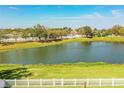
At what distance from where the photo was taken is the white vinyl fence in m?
14.4

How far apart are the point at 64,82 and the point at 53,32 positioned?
2.53 m

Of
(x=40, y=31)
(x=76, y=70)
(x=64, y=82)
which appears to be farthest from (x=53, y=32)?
(x=64, y=82)

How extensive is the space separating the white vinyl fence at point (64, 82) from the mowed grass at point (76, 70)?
0.40 meters

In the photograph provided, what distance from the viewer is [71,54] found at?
15.6m

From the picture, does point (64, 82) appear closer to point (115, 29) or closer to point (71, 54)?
point (71, 54)

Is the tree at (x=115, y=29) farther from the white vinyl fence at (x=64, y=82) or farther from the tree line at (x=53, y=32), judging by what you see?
the white vinyl fence at (x=64, y=82)

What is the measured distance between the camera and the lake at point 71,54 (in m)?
15.6

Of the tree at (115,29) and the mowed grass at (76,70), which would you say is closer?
the mowed grass at (76,70)

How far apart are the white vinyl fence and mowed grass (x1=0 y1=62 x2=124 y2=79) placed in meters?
0.40

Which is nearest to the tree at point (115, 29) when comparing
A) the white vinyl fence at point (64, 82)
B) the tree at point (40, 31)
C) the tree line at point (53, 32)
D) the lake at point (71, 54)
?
the tree line at point (53, 32)

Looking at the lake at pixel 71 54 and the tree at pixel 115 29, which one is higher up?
the tree at pixel 115 29

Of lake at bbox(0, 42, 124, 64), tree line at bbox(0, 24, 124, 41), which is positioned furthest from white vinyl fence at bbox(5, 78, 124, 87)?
tree line at bbox(0, 24, 124, 41)

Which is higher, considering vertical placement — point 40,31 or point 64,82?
point 40,31
